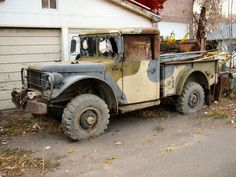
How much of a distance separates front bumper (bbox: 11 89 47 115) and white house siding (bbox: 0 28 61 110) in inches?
90.9

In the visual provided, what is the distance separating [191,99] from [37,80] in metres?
3.80

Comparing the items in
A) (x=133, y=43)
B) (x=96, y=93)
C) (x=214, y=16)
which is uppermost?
(x=214, y=16)

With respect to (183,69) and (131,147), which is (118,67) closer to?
(131,147)

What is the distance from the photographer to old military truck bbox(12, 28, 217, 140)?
5.76 m

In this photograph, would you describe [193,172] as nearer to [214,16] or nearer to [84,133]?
[84,133]

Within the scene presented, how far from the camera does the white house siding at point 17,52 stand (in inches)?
327

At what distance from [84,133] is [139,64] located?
73.6 inches

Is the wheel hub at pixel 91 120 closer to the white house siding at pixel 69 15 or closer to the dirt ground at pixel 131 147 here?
the dirt ground at pixel 131 147

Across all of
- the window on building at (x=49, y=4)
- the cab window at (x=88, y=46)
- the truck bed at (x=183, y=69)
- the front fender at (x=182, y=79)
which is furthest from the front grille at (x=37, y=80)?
the front fender at (x=182, y=79)

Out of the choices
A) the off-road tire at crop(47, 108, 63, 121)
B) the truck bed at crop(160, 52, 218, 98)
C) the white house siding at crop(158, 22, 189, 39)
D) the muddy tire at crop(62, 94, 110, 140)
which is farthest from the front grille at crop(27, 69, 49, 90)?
the white house siding at crop(158, 22, 189, 39)

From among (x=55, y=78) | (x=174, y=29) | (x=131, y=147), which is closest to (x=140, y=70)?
(x=131, y=147)

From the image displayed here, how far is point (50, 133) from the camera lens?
6504 millimetres

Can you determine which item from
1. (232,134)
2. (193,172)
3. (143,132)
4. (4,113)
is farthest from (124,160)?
(4,113)

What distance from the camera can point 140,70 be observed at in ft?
21.8
